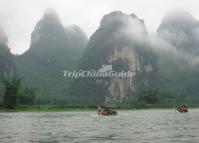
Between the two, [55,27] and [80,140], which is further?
[55,27]

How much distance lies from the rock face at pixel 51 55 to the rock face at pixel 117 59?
11562mm

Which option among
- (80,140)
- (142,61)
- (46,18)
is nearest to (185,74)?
(142,61)

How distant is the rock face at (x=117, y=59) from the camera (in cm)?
14062

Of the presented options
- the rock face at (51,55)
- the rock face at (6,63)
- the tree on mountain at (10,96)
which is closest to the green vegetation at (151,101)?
the tree on mountain at (10,96)

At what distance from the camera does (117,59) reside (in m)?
146

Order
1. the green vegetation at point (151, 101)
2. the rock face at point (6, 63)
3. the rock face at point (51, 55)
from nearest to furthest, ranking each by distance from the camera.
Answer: the green vegetation at point (151, 101)
the rock face at point (6, 63)
the rock face at point (51, 55)

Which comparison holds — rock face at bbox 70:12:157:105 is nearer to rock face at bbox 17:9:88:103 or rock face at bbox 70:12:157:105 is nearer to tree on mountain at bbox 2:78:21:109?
rock face at bbox 17:9:88:103

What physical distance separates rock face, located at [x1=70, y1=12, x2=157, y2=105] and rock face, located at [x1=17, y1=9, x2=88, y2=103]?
11.6 metres

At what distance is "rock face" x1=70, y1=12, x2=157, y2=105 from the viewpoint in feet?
461

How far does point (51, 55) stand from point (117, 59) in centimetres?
3591

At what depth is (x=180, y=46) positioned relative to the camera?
180 metres

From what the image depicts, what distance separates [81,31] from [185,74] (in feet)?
189

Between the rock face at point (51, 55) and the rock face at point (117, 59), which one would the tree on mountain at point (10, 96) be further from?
the rock face at point (51, 55)

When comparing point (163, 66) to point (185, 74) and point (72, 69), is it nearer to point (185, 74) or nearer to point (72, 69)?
point (185, 74)
